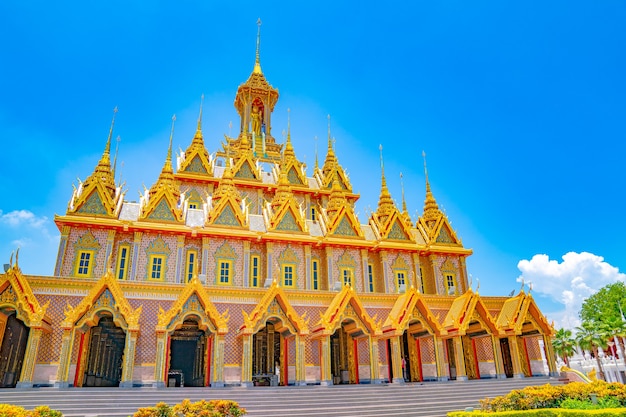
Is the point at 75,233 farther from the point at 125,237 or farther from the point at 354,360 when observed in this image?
the point at 354,360

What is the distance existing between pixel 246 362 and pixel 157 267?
8.09 metres

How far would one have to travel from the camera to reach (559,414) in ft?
40.5

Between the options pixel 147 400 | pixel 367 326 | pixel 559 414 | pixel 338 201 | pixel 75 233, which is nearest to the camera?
pixel 559 414

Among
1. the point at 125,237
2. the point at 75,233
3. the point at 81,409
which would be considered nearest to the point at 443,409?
the point at 81,409

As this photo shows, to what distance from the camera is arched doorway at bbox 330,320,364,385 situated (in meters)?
23.3

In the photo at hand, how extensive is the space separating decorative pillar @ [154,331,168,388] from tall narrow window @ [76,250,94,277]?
693cm

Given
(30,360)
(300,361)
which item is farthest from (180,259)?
(300,361)

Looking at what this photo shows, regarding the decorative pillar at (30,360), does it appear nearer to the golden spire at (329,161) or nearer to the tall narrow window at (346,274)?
the tall narrow window at (346,274)

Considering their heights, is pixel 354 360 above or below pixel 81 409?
above

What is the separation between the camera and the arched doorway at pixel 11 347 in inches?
764

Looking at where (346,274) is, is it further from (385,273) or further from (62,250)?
(62,250)

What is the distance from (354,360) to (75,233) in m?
16.1

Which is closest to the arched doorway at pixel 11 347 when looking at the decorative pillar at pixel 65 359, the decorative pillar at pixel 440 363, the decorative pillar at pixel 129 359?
the decorative pillar at pixel 65 359

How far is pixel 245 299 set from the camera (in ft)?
74.2
